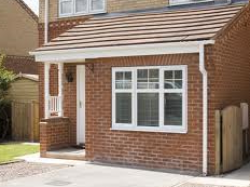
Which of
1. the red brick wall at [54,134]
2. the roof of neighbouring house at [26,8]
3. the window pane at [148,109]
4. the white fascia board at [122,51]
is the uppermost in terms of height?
the roof of neighbouring house at [26,8]

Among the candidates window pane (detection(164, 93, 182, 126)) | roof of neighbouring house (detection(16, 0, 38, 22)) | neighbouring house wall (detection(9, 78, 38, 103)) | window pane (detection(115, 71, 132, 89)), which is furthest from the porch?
roof of neighbouring house (detection(16, 0, 38, 22))

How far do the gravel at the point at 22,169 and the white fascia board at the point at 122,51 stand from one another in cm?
288

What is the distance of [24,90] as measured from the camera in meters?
18.7

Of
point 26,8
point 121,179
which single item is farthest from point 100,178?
point 26,8

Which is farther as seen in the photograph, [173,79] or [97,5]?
[97,5]

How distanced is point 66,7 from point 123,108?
591 centimetres

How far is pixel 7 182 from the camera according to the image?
10383 millimetres

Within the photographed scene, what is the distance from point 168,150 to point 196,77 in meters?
1.83

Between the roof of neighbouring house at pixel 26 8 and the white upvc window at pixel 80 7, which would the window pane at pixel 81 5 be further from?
the roof of neighbouring house at pixel 26 8

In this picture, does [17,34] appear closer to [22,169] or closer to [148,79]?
[22,169]

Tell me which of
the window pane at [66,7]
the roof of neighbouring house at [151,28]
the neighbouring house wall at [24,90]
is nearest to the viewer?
the roof of neighbouring house at [151,28]

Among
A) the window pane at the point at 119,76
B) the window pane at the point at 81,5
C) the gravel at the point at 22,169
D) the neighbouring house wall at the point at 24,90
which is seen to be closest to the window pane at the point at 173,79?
the window pane at the point at 119,76

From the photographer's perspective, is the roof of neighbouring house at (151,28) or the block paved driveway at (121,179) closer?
the block paved driveway at (121,179)

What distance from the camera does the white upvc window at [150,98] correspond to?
1139 cm
